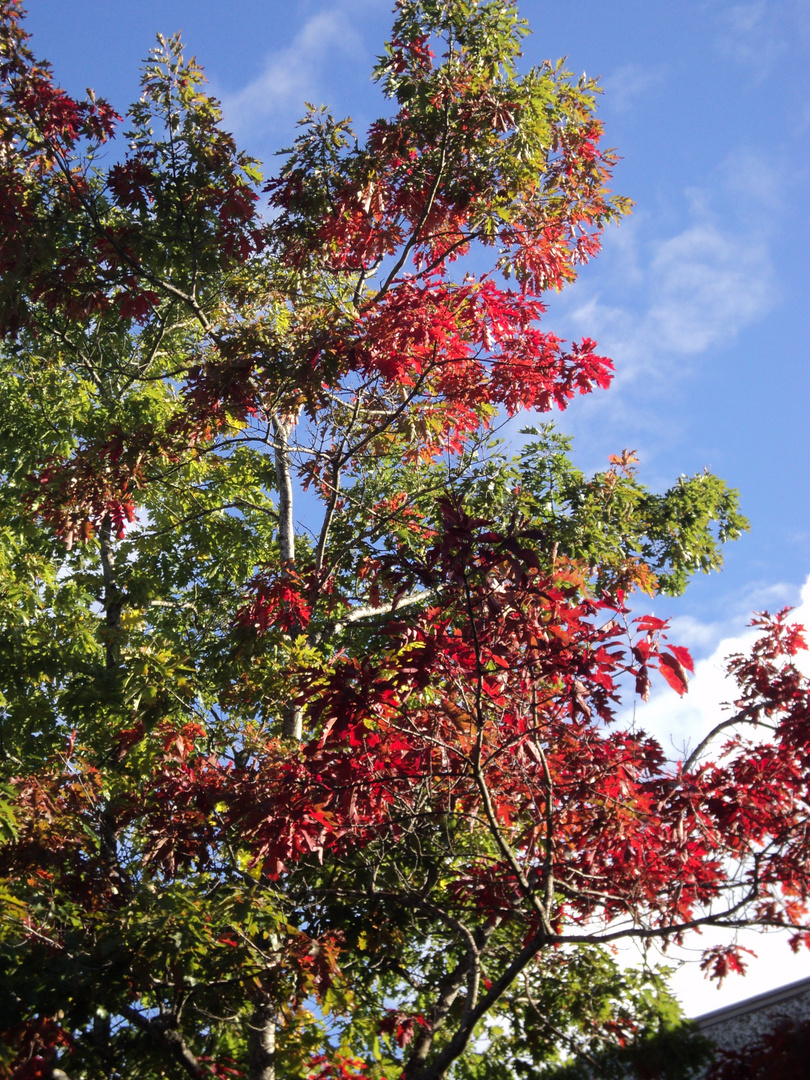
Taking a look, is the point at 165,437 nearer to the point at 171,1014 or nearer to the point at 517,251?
the point at 517,251

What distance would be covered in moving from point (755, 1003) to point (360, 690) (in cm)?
440

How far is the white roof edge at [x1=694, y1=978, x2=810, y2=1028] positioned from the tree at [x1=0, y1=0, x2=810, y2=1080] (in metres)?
0.41

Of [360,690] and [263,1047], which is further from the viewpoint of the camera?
[263,1047]

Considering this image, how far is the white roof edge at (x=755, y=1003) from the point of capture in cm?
614

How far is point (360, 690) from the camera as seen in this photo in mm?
4438

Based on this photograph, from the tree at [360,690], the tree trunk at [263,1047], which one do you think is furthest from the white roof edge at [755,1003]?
the tree trunk at [263,1047]

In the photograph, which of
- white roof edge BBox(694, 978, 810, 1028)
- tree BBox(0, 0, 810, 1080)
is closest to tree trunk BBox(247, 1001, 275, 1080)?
tree BBox(0, 0, 810, 1080)

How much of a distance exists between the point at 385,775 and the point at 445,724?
0.55m

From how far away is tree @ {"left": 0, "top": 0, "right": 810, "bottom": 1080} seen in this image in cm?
458

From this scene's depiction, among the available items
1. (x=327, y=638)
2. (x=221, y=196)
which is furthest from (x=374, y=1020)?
(x=221, y=196)

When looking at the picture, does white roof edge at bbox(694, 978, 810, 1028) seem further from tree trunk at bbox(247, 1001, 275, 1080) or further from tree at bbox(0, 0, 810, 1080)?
tree trunk at bbox(247, 1001, 275, 1080)

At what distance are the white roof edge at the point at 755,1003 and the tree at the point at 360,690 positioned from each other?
0.41m

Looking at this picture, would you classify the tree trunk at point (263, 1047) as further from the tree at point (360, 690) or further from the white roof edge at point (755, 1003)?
the white roof edge at point (755, 1003)

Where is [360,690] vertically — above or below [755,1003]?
above
